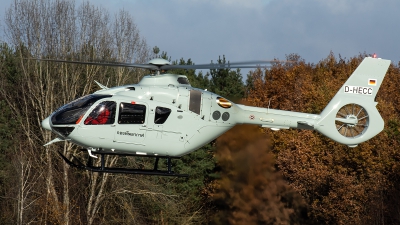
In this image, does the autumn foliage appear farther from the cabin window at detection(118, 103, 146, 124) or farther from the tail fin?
the cabin window at detection(118, 103, 146, 124)

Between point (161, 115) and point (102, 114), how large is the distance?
1.30 metres

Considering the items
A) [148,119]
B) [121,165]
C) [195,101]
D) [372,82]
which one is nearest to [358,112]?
[372,82]

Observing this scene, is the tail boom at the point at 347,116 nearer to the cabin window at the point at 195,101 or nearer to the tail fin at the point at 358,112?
the tail fin at the point at 358,112

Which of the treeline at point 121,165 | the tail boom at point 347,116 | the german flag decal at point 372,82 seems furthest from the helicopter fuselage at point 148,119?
the treeline at point 121,165

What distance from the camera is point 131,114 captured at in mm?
18141

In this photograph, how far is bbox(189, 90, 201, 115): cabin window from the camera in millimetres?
18656

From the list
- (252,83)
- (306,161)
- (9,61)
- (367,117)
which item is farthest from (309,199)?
(367,117)

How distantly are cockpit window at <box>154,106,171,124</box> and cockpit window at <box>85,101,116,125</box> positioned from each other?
0.95 metres

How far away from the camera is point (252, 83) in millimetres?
49188

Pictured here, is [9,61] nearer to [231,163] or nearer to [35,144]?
[35,144]

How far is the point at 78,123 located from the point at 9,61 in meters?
25.0

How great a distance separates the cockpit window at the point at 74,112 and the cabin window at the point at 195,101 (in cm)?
188

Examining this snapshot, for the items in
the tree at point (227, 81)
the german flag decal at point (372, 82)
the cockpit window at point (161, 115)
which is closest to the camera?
the cockpit window at point (161, 115)

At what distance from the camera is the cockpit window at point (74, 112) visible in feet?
58.9
